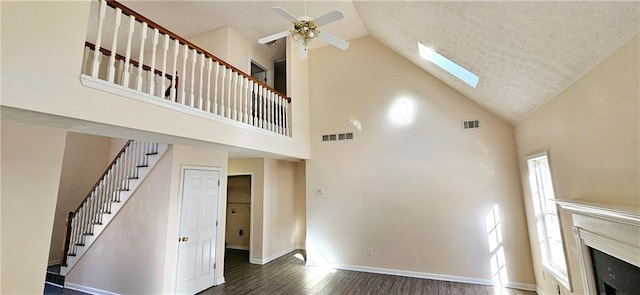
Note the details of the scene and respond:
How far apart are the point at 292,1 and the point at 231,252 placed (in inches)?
231

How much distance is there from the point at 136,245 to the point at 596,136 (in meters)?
5.52

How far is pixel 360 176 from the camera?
210 inches

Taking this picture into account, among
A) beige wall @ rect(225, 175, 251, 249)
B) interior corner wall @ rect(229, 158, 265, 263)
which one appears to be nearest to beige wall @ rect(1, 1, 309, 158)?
interior corner wall @ rect(229, 158, 265, 263)

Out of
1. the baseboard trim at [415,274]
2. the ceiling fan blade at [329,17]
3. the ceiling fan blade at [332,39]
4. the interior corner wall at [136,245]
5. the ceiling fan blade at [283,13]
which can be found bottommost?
the baseboard trim at [415,274]

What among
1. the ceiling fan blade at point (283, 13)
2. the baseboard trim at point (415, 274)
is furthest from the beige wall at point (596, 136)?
the ceiling fan blade at point (283, 13)

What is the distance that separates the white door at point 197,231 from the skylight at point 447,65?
4.06m

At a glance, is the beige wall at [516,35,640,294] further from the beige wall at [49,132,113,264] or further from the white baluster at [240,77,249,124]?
the beige wall at [49,132,113,264]

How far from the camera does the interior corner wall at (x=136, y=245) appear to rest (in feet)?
12.2

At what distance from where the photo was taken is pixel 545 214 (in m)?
3.65

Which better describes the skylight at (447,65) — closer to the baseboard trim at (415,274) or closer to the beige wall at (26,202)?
the baseboard trim at (415,274)

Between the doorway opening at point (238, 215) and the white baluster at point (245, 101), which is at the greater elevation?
the white baluster at point (245, 101)

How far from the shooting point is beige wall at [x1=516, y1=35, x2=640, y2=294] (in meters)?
1.79

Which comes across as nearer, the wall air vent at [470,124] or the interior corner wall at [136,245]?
the interior corner wall at [136,245]

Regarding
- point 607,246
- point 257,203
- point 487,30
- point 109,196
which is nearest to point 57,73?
point 109,196
